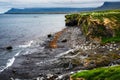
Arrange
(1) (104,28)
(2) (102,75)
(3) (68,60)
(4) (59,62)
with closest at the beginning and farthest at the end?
(2) (102,75)
(4) (59,62)
(3) (68,60)
(1) (104,28)

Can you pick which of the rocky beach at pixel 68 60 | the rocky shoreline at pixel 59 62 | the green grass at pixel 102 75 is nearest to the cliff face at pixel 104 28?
the rocky beach at pixel 68 60

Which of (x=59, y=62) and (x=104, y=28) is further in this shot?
(x=104, y=28)

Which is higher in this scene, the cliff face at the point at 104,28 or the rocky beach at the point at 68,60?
the cliff face at the point at 104,28

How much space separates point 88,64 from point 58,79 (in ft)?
30.1

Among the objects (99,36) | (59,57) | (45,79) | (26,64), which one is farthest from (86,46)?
(45,79)

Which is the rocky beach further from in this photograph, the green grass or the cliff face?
the green grass

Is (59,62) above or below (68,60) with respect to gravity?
below

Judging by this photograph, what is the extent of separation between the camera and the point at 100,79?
29.5 meters

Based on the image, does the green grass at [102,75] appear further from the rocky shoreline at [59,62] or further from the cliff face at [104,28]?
the cliff face at [104,28]

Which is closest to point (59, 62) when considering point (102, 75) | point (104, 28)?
point (102, 75)

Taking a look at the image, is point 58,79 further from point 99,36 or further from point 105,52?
point 99,36

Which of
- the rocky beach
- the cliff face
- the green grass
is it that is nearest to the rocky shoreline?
the rocky beach

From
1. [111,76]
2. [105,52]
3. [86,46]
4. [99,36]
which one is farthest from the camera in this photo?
[99,36]

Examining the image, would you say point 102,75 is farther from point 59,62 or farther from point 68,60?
point 68,60
